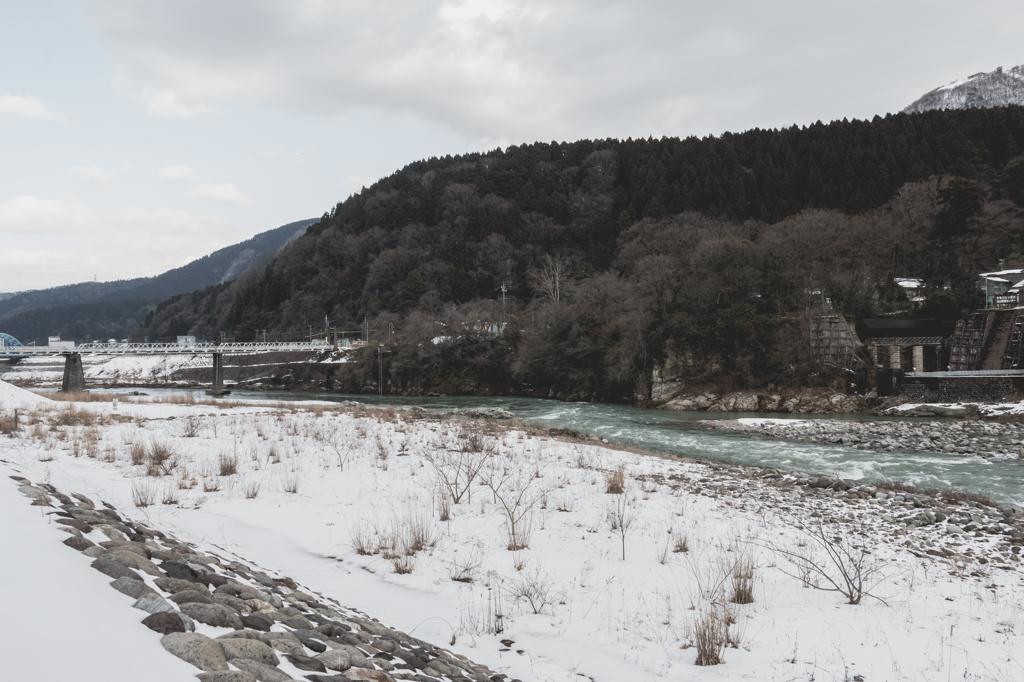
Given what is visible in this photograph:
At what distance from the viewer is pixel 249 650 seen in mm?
2734

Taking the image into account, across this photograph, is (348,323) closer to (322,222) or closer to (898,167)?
(322,222)

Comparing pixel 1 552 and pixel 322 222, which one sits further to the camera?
pixel 322 222

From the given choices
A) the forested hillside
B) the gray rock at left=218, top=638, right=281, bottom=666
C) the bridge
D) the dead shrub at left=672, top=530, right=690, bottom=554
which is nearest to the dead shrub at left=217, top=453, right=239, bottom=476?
the dead shrub at left=672, top=530, right=690, bottom=554

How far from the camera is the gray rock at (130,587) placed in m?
3.00

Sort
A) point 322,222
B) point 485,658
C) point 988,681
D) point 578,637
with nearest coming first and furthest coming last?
point 988,681 < point 485,658 < point 578,637 < point 322,222

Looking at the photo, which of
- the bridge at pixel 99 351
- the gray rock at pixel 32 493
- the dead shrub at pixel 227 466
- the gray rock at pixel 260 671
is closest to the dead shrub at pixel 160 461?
the dead shrub at pixel 227 466

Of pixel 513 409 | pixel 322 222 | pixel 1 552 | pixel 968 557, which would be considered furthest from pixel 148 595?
pixel 322 222

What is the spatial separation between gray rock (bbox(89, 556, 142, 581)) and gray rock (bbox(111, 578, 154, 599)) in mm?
127

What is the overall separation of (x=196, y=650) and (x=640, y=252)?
200 feet

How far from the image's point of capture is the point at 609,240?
83.6 m

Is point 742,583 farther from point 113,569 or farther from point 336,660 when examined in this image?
point 113,569

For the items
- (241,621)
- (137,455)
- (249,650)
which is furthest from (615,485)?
(137,455)

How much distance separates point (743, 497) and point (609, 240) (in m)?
76.6

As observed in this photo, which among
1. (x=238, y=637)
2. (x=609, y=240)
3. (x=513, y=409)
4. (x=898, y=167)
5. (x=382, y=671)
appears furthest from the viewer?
(x=609, y=240)
